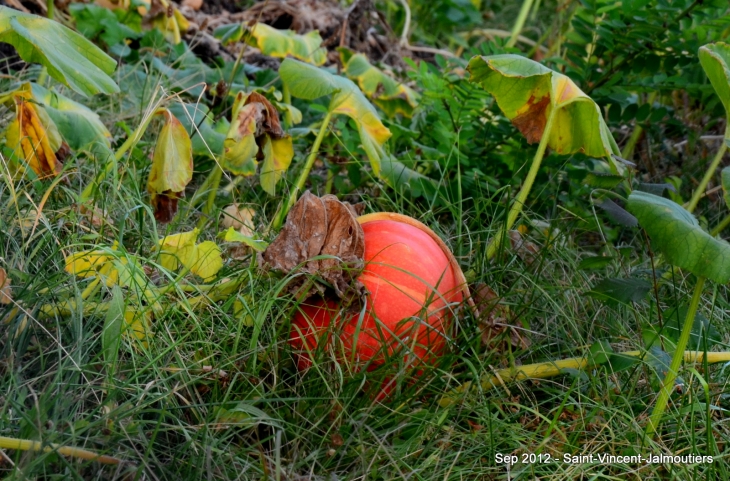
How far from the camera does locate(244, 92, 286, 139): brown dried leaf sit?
2.14 metres

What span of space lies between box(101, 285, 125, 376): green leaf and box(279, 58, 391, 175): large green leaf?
0.86 m

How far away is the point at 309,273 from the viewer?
1737 mm

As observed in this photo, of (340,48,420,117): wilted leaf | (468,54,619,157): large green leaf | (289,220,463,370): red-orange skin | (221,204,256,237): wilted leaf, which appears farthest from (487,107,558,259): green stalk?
(340,48,420,117): wilted leaf

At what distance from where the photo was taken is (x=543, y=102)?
202 centimetres

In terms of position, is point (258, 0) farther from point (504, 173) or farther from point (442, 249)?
point (442, 249)

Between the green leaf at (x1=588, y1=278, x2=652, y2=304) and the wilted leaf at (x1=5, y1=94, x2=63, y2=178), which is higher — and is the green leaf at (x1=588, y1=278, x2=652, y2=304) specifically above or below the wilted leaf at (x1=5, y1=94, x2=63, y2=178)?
below

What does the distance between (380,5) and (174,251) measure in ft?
12.0

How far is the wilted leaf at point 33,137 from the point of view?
199 cm

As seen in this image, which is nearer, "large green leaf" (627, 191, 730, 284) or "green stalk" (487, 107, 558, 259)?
"large green leaf" (627, 191, 730, 284)

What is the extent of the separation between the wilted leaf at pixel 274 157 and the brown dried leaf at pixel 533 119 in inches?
24.0

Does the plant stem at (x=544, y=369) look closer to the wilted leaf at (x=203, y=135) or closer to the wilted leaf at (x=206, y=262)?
the wilted leaf at (x=206, y=262)

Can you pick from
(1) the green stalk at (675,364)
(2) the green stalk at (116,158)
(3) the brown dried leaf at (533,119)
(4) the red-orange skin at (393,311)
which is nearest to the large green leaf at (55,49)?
(2) the green stalk at (116,158)

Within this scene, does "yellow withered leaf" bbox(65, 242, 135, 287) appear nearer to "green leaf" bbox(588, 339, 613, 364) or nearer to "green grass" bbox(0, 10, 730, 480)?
"green grass" bbox(0, 10, 730, 480)

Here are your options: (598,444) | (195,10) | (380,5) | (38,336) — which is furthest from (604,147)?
(380,5)
